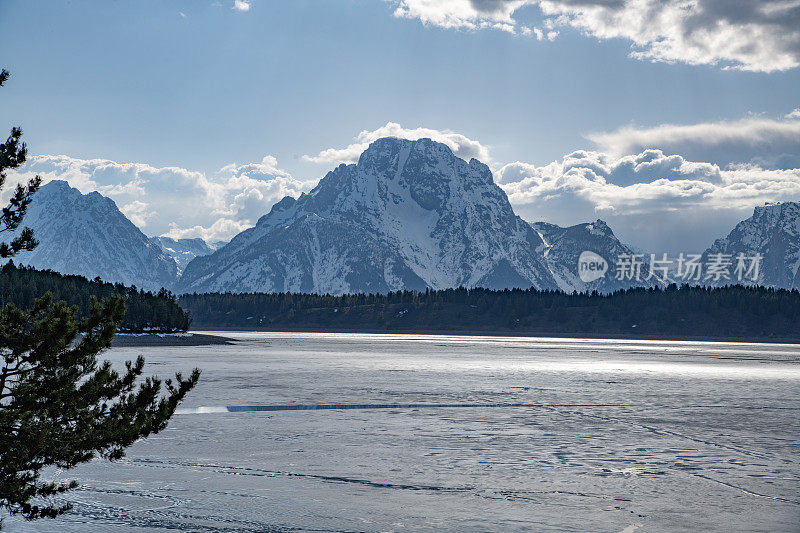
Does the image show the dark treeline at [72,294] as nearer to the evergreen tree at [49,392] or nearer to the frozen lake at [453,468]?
the frozen lake at [453,468]

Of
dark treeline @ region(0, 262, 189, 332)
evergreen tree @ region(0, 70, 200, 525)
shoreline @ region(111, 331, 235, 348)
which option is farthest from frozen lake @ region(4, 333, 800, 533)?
dark treeline @ region(0, 262, 189, 332)

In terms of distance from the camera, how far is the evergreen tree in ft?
47.0

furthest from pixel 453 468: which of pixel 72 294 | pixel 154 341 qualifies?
pixel 72 294

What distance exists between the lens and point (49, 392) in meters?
14.8

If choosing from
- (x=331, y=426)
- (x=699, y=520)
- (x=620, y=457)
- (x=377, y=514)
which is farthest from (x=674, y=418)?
(x=377, y=514)

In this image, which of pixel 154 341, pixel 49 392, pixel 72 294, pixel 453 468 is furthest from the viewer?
pixel 72 294

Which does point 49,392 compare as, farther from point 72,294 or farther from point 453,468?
point 72,294

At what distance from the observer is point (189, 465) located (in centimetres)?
2517

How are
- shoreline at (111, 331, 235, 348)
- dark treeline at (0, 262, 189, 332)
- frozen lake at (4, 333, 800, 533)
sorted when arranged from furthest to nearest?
1. dark treeline at (0, 262, 189, 332)
2. shoreline at (111, 331, 235, 348)
3. frozen lake at (4, 333, 800, 533)

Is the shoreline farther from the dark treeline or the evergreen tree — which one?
the evergreen tree

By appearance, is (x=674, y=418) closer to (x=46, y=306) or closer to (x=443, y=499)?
(x=443, y=499)

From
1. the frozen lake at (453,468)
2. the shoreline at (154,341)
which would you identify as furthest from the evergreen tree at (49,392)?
the shoreline at (154,341)

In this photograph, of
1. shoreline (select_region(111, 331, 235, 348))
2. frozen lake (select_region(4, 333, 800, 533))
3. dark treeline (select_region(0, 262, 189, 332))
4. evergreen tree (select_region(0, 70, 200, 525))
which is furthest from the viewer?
dark treeline (select_region(0, 262, 189, 332))

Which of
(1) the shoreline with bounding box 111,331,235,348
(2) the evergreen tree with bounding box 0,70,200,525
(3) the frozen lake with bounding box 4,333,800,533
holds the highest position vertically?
(2) the evergreen tree with bounding box 0,70,200,525
